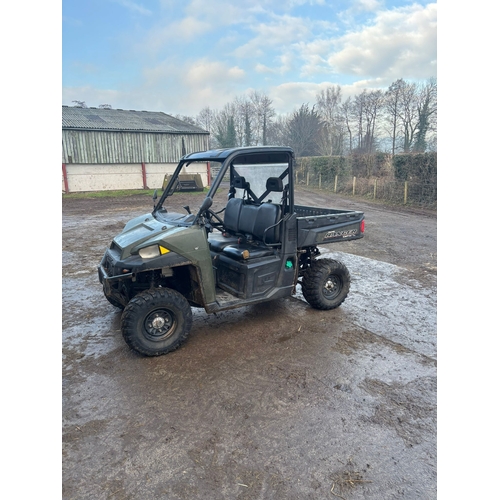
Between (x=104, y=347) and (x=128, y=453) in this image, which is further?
(x=104, y=347)

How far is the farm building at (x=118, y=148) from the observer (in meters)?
21.9

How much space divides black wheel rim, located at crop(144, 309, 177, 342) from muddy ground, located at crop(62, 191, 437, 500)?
0.78 ft

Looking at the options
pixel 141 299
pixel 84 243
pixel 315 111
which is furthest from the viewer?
pixel 315 111

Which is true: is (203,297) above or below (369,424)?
above

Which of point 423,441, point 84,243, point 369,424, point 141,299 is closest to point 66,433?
point 141,299

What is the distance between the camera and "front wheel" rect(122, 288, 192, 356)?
3615 millimetres

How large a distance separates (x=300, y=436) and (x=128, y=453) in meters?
1.17

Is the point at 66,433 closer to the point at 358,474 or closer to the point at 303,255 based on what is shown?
the point at 358,474

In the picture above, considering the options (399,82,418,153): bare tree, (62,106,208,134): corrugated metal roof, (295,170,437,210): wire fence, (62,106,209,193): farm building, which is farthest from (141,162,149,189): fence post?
(399,82,418,153): bare tree

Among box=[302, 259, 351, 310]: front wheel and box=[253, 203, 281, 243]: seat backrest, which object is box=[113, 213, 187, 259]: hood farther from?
box=[302, 259, 351, 310]: front wheel

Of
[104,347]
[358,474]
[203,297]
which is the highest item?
[203,297]

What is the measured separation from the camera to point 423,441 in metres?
2.66

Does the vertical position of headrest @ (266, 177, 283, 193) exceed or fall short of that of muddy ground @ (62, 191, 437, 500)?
it exceeds it

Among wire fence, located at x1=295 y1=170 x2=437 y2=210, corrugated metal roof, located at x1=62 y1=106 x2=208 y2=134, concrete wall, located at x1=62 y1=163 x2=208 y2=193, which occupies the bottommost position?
wire fence, located at x1=295 y1=170 x2=437 y2=210
